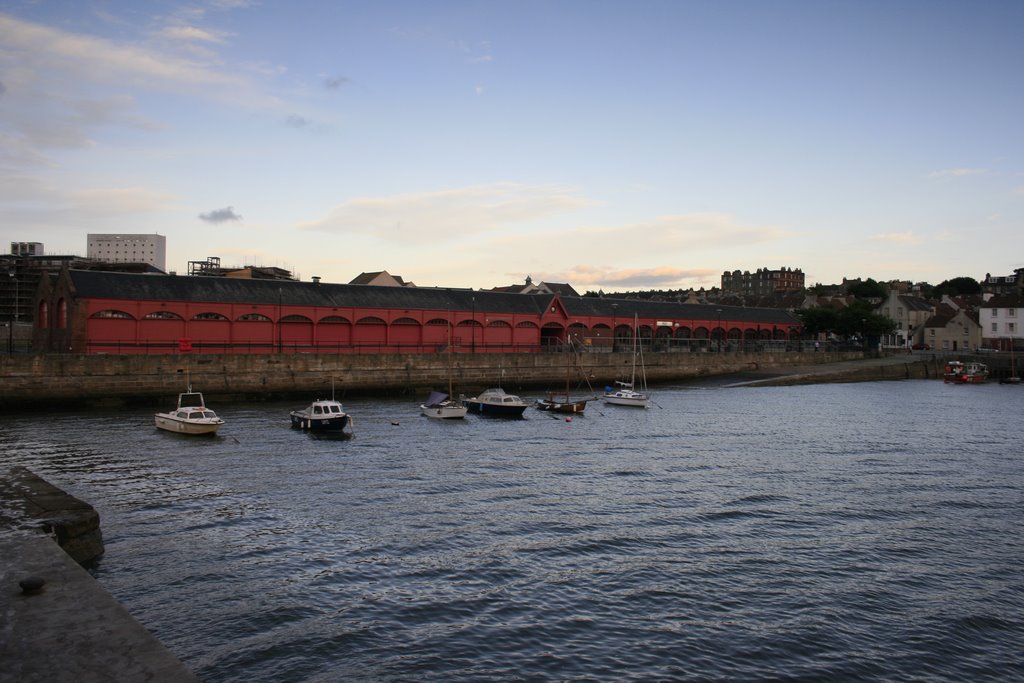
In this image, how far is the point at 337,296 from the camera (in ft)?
247

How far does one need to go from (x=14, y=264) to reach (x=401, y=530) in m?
153

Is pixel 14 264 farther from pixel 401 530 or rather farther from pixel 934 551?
pixel 934 551

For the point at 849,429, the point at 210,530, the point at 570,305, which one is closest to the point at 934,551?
the point at 210,530

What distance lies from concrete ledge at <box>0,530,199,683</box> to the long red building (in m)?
52.6

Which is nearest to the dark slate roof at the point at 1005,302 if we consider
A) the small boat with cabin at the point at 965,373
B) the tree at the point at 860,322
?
the small boat with cabin at the point at 965,373

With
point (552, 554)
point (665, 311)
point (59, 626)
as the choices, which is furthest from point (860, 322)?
point (59, 626)

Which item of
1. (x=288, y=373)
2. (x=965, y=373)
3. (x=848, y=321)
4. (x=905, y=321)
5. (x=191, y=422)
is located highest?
(x=905, y=321)

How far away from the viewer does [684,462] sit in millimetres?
36969

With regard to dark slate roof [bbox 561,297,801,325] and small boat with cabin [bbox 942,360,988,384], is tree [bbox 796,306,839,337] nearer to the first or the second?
dark slate roof [bbox 561,297,801,325]

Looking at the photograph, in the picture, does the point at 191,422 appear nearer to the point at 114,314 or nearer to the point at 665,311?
the point at 114,314

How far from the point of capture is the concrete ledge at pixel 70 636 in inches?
400

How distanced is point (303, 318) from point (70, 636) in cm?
Result: 6181

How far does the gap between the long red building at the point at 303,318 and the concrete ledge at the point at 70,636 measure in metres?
52.6

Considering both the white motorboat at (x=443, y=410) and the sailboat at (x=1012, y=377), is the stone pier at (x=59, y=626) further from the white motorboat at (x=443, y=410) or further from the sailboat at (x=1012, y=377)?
the sailboat at (x=1012, y=377)
